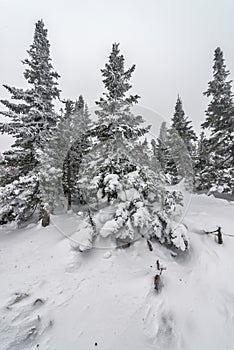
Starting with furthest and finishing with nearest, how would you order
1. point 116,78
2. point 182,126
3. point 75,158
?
point 182,126, point 75,158, point 116,78

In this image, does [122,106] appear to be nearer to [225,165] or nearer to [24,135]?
[24,135]

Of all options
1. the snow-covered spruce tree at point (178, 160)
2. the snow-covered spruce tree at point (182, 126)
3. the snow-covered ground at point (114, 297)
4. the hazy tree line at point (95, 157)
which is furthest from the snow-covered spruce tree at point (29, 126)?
the snow-covered spruce tree at point (182, 126)

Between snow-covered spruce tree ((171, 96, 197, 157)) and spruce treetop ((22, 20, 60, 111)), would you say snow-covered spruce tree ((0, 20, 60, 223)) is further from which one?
snow-covered spruce tree ((171, 96, 197, 157))

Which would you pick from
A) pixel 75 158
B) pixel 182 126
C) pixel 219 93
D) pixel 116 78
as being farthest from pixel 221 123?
pixel 75 158

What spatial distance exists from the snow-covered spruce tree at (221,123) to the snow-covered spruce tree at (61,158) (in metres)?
10.3

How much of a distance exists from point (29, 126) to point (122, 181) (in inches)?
237

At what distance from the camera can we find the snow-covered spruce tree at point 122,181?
8000 mm

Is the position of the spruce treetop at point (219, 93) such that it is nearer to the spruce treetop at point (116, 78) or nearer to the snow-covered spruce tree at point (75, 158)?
the spruce treetop at point (116, 78)

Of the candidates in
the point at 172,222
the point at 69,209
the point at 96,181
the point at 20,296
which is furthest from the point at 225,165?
the point at 20,296

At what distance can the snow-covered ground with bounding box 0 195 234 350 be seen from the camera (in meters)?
4.98

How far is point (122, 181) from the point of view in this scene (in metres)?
8.43

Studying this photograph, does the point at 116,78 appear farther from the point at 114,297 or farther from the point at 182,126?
the point at 182,126

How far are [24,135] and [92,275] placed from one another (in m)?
7.99

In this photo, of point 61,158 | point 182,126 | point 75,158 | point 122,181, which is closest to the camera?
point 122,181
